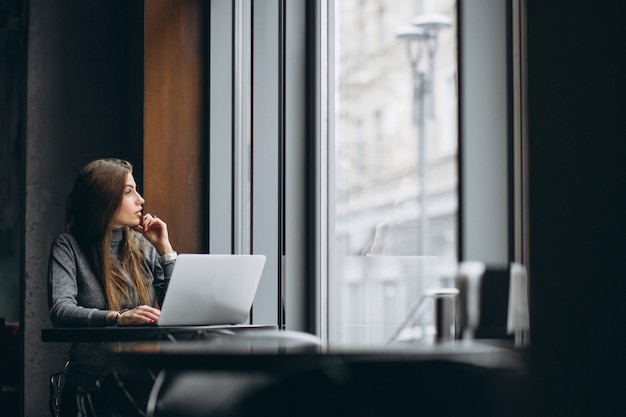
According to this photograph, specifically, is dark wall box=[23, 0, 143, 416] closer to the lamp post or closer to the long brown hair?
the long brown hair

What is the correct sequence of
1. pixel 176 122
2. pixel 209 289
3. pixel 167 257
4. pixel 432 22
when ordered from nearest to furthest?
1. pixel 432 22
2. pixel 209 289
3. pixel 167 257
4. pixel 176 122

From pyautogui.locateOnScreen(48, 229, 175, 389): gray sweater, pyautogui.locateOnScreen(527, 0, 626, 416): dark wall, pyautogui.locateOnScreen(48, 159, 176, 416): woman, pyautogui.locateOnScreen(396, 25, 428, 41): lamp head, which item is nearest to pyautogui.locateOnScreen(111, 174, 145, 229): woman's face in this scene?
pyautogui.locateOnScreen(48, 159, 176, 416): woman

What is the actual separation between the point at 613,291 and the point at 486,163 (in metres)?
0.58

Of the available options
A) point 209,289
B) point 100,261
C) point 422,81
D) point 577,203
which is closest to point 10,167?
point 100,261

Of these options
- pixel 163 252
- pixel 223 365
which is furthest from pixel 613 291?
pixel 163 252

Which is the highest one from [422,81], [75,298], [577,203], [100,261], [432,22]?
[432,22]

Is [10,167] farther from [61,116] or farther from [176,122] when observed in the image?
[176,122]

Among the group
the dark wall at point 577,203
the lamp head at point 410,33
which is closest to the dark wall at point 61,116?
the lamp head at point 410,33

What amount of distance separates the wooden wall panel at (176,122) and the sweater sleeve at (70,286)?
Answer: 3.36 feet

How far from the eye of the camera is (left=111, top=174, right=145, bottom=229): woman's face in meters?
2.94

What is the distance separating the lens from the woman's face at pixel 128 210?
9.64 ft

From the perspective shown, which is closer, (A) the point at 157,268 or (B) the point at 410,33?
(B) the point at 410,33

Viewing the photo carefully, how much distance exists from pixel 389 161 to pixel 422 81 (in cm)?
27

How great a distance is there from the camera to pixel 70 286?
2783 mm
